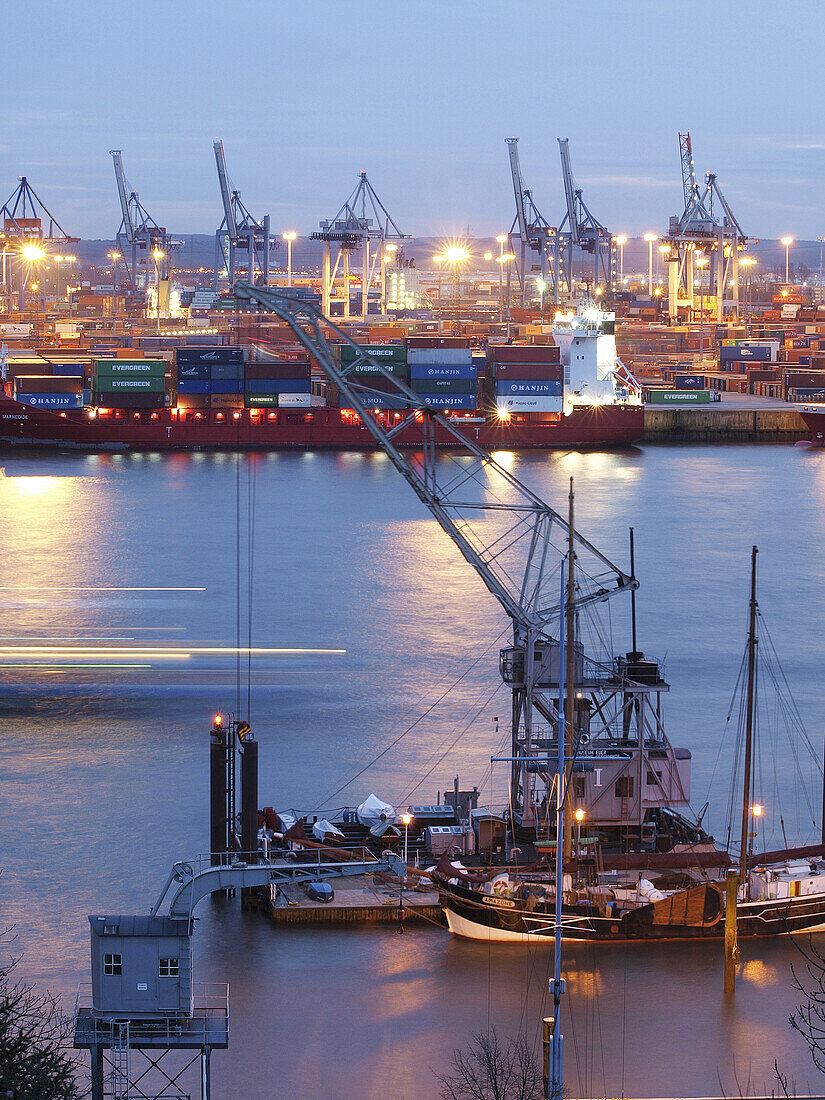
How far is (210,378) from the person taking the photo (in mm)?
31453

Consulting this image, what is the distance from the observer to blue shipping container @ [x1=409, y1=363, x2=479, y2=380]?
3111cm

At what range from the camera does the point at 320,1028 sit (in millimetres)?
6926

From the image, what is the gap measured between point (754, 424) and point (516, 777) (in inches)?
1052

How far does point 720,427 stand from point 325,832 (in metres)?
26.9

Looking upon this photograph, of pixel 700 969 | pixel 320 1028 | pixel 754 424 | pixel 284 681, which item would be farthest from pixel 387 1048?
pixel 754 424

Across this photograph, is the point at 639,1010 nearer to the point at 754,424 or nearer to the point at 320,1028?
the point at 320,1028

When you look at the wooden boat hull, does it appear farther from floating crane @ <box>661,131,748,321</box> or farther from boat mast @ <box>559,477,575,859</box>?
floating crane @ <box>661,131,748,321</box>

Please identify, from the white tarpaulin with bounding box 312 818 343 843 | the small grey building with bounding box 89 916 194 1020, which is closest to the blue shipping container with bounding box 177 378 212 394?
the white tarpaulin with bounding box 312 818 343 843

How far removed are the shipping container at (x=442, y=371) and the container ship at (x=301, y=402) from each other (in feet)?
0.08

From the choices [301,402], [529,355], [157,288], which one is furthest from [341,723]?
[157,288]

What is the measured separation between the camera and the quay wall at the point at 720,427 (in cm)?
3356

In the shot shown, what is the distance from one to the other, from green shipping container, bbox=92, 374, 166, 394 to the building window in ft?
88.4

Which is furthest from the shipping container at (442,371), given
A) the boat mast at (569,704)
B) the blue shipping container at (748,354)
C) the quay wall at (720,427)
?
the boat mast at (569,704)

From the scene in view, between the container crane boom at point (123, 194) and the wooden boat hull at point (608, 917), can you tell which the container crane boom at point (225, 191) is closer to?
the container crane boom at point (123, 194)
